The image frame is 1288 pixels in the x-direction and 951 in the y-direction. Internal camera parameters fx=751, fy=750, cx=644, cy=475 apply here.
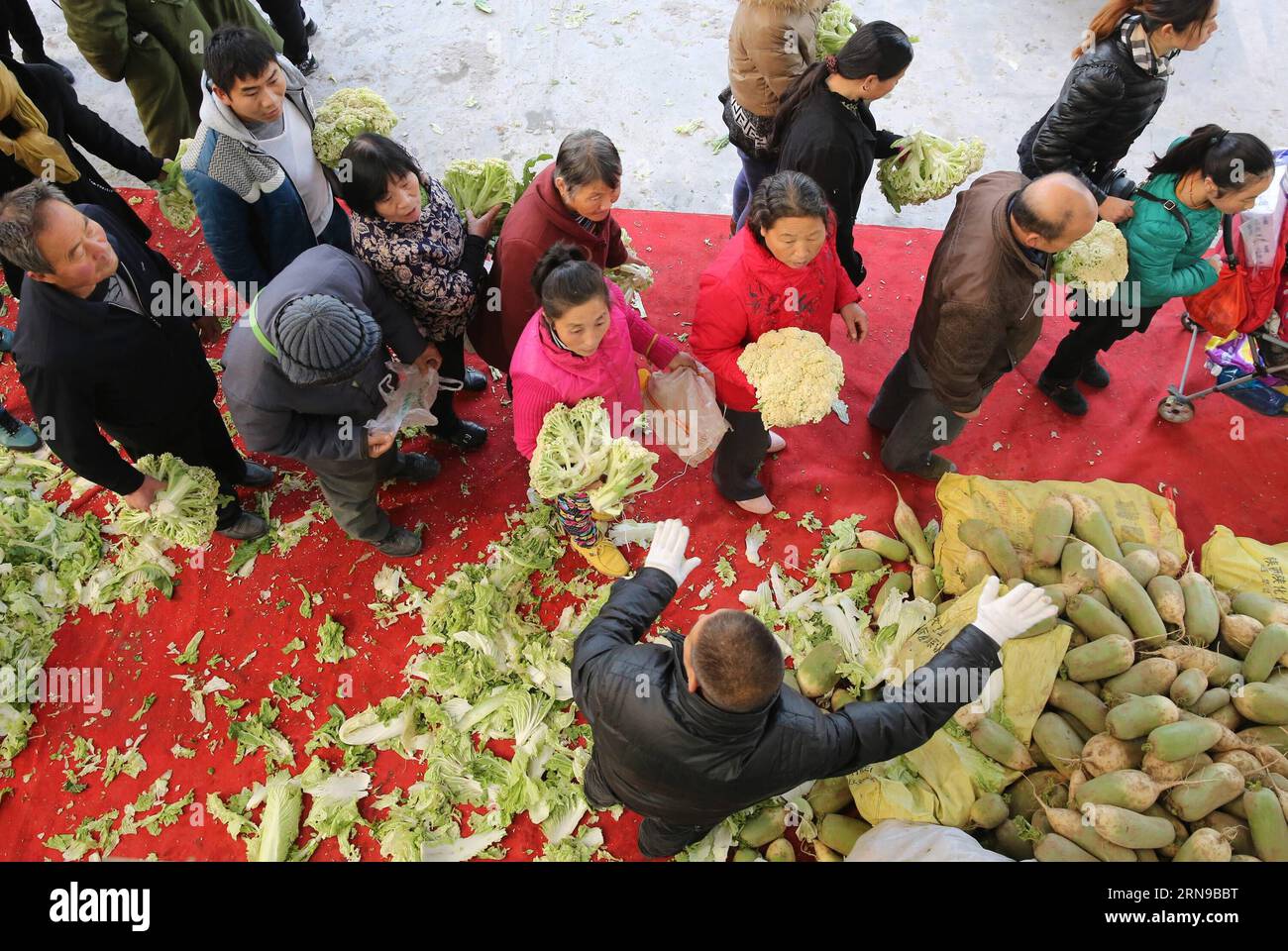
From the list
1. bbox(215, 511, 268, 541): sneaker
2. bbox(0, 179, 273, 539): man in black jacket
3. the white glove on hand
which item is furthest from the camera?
bbox(215, 511, 268, 541): sneaker

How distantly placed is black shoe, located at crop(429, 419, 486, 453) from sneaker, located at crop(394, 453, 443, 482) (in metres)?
0.19

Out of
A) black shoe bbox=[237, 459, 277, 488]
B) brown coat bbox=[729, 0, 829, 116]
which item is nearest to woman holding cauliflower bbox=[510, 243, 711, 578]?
brown coat bbox=[729, 0, 829, 116]

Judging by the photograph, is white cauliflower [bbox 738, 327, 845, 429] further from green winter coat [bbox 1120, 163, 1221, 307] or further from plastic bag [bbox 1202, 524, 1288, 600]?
plastic bag [bbox 1202, 524, 1288, 600]

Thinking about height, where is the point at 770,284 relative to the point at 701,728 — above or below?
above

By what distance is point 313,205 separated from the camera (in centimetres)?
404

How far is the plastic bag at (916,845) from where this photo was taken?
3.11m

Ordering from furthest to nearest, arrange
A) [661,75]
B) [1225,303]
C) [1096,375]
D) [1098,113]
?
[661,75], [1096,375], [1225,303], [1098,113]

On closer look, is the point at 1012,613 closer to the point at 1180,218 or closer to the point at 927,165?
the point at 1180,218

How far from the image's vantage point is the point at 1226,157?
3.68 meters

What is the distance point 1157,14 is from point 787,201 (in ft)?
8.21

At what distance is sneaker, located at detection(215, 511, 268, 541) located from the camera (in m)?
4.47

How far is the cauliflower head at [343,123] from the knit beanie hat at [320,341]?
4.40ft

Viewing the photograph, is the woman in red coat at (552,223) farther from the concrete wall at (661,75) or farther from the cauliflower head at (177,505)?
the concrete wall at (661,75)

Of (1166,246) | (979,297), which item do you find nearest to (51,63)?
(979,297)
